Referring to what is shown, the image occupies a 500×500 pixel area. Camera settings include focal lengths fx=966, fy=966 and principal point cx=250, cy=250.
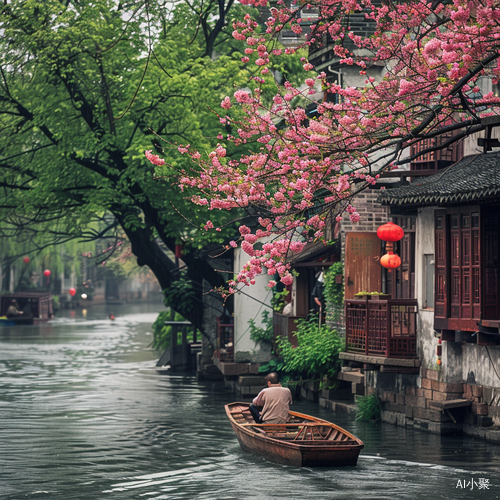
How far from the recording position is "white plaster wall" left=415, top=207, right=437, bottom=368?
2175 centimetres

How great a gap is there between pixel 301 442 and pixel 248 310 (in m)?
13.9

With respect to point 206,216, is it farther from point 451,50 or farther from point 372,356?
point 451,50

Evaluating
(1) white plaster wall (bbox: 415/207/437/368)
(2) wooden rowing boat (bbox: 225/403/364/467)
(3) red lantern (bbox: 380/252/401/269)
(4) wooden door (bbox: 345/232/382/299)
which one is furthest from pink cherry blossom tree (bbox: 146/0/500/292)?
(4) wooden door (bbox: 345/232/382/299)

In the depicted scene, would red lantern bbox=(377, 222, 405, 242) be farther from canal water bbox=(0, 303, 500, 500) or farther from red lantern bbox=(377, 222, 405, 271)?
canal water bbox=(0, 303, 500, 500)

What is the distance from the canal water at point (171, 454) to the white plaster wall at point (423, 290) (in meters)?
1.82

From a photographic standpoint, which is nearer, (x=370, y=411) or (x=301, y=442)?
(x=301, y=442)

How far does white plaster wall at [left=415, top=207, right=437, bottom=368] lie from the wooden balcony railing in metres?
0.18

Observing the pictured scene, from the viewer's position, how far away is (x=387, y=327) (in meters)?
21.8

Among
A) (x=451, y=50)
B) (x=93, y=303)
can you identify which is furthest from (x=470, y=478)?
(x=93, y=303)

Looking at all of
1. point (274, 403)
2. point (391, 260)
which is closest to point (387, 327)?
point (391, 260)

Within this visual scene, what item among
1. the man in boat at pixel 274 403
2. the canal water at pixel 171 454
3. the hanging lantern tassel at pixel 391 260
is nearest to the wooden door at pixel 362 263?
the hanging lantern tassel at pixel 391 260

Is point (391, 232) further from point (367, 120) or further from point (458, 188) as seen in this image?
point (367, 120)

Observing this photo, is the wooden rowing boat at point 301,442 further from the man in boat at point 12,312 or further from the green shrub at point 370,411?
→ the man in boat at point 12,312

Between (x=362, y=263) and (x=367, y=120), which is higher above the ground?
(x=367, y=120)
